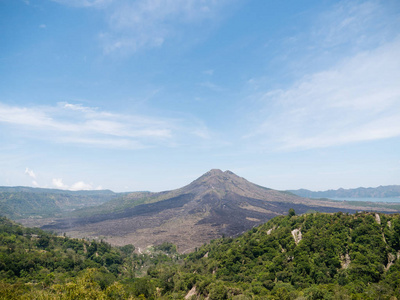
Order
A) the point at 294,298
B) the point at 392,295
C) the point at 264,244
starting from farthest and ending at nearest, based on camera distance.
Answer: the point at 264,244 → the point at 294,298 → the point at 392,295

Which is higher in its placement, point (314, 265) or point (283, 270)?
point (314, 265)

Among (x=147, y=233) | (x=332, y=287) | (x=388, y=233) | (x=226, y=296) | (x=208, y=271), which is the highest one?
(x=388, y=233)

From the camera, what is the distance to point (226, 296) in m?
45.7

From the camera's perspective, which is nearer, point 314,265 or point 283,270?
point 314,265

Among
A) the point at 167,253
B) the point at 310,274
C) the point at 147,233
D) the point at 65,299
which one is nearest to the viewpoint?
the point at 65,299

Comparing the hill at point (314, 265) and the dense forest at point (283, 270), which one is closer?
the dense forest at point (283, 270)

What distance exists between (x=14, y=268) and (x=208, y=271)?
7177cm

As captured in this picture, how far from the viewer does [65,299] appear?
70.1 feet

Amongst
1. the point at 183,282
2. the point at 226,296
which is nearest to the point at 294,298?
the point at 226,296

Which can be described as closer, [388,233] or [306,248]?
[388,233]

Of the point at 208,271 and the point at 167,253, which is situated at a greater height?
the point at 208,271

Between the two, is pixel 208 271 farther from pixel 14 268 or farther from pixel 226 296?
pixel 14 268

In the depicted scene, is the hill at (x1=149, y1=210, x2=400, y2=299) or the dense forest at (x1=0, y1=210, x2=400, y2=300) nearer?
the dense forest at (x1=0, y1=210, x2=400, y2=300)

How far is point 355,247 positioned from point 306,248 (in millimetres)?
12169
